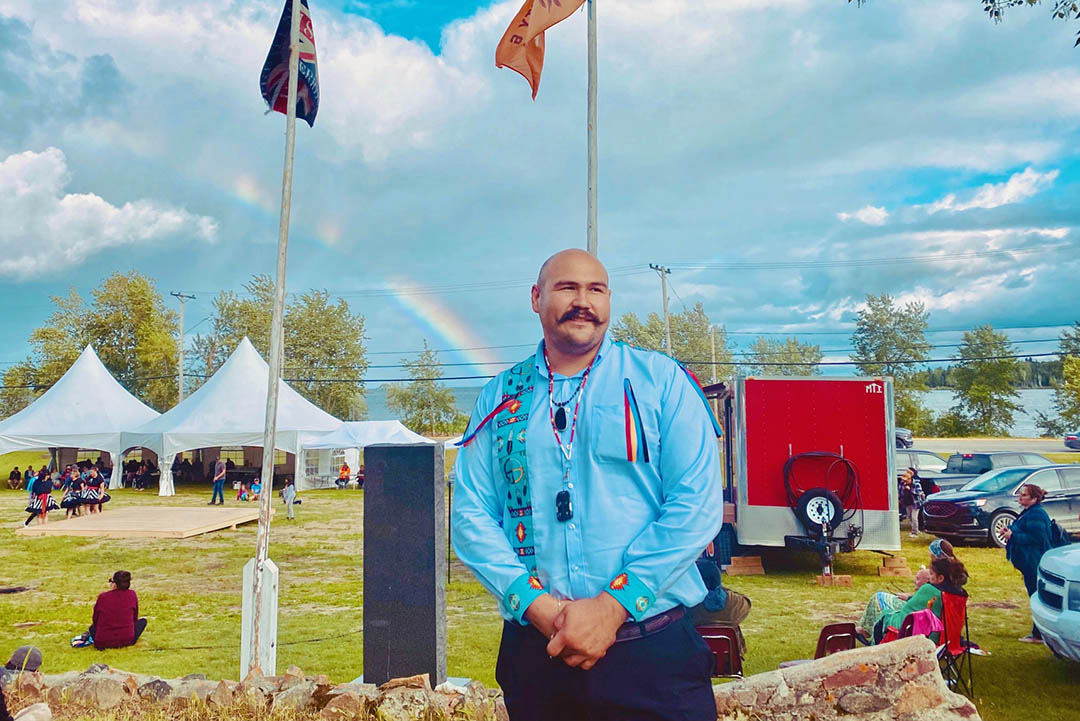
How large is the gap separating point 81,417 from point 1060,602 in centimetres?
2917

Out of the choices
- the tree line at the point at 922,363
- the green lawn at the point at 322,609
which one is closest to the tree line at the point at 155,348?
the tree line at the point at 922,363

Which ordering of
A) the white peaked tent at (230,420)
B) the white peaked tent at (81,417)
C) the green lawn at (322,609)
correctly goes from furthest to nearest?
the white peaked tent at (81,417)
the white peaked tent at (230,420)
the green lawn at (322,609)

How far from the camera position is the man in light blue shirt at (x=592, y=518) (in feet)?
6.33

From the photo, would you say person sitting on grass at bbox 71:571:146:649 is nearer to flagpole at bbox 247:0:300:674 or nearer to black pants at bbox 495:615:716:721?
flagpole at bbox 247:0:300:674

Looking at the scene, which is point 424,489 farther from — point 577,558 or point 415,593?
point 577,558

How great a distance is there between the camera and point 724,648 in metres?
5.47

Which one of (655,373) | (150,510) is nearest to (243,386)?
(150,510)

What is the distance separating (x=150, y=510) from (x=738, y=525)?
1694cm

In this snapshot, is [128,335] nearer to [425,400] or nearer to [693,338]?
[425,400]

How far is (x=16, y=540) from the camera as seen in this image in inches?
656

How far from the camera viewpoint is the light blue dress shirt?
194 cm

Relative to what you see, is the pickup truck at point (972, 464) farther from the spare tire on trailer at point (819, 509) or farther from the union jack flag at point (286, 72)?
the union jack flag at point (286, 72)

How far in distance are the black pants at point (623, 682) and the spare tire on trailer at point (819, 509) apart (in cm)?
912

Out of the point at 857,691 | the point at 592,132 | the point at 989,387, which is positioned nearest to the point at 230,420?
the point at 592,132
